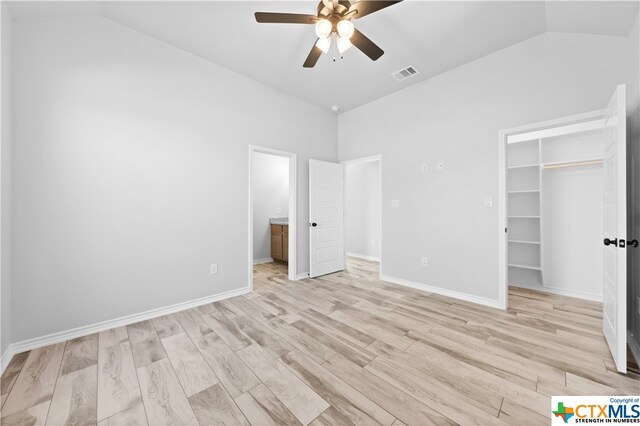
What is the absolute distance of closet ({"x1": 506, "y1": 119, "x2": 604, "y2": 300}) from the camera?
10.7 feet

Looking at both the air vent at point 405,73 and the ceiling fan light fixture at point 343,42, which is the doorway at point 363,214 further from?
the ceiling fan light fixture at point 343,42

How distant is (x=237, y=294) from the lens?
11.2ft

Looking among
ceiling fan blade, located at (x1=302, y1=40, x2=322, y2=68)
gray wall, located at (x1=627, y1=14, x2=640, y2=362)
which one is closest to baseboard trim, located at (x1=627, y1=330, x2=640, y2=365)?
gray wall, located at (x1=627, y1=14, x2=640, y2=362)

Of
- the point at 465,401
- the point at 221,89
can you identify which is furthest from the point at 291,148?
the point at 465,401

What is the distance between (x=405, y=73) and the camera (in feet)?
11.3

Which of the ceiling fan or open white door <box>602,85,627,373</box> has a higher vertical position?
the ceiling fan

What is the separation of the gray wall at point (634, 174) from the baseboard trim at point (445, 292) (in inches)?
41.2

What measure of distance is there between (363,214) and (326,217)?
6.19 ft

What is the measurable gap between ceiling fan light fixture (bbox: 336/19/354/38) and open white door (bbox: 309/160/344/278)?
234 cm

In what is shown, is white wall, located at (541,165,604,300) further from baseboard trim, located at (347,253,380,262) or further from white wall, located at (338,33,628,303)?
baseboard trim, located at (347,253,380,262)

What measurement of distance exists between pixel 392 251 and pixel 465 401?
2592 mm

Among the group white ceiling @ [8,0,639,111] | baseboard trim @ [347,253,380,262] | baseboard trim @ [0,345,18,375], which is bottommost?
baseboard trim @ [0,345,18,375]

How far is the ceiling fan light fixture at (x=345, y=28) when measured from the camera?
194 centimetres

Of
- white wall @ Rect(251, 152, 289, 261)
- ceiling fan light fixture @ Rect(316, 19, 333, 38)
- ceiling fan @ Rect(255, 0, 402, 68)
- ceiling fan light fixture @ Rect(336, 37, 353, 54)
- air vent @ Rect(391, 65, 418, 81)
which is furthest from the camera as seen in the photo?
white wall @ Rect(251, 152, 289, 261)
